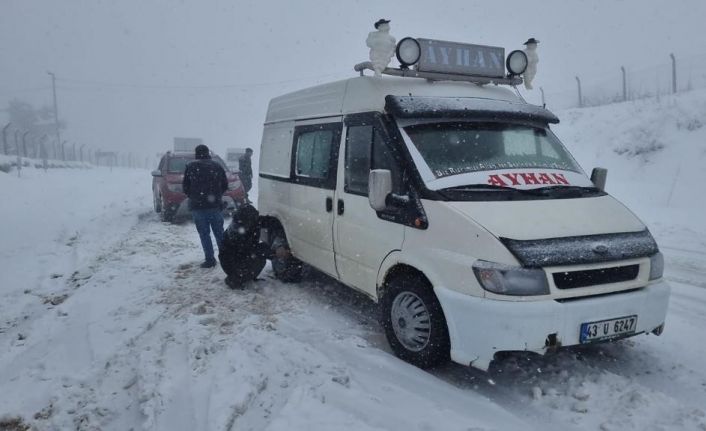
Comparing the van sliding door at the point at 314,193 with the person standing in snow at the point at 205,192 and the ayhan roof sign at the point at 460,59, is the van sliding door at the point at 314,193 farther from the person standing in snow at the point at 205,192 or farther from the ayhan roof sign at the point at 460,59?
the person standing in snow at the point at 205,192

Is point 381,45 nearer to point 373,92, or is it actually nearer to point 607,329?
point 373,92

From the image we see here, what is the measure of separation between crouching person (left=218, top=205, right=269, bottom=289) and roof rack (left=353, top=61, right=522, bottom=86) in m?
2.47

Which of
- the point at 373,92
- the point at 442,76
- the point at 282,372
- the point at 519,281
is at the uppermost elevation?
the point at 442,76

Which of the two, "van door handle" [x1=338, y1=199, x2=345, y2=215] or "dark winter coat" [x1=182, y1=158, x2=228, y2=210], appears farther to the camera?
"dark winter coat" [x1=182, y1=158, x2=228, y2=210]

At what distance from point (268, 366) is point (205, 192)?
409 cm

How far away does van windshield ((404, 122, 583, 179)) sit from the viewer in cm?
398

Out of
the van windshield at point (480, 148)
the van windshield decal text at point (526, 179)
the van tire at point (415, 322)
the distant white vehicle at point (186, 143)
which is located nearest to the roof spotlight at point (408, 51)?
the van windshield at point (480, 148)

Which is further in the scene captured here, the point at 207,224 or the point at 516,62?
the point at 207,224

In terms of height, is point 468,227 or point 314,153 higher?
point 314,153

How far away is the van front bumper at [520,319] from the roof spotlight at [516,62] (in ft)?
8.53

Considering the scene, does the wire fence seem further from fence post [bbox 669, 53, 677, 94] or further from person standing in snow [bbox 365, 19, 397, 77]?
person standing in snow [bbox 365, 19, 397, 77]

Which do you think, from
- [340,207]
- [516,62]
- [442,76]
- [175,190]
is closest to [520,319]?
[340,207]

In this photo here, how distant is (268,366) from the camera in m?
3.81

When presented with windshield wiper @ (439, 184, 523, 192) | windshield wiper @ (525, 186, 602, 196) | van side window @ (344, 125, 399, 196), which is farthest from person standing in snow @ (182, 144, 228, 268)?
windshield wiper @ (525, 186, 602, 196)
